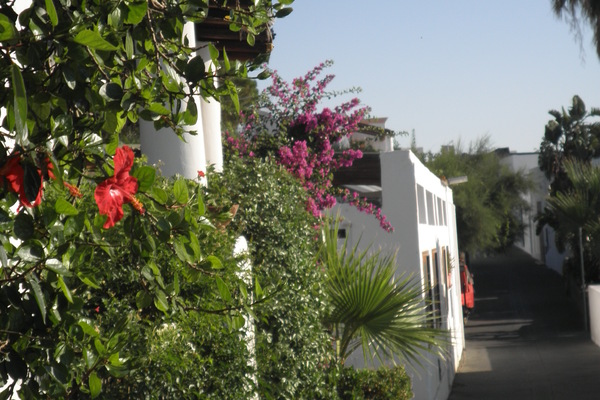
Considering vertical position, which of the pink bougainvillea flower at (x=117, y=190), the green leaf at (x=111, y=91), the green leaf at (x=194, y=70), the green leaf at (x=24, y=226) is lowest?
the green leaf at (x=24, y=226)

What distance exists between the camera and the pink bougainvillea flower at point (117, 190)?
198 centimetres

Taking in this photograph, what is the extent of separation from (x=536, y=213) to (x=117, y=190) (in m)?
60.5

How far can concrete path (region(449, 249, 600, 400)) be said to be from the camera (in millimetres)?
20158

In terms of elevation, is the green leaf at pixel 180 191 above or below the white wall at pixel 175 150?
below

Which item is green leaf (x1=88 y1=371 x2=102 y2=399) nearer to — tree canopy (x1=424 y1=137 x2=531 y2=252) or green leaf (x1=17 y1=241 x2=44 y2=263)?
green leaf (x1=17 y1=241 x2=44 y2=263)

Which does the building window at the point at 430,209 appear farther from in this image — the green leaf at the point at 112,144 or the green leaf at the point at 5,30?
the green leaf at the point at 5,30

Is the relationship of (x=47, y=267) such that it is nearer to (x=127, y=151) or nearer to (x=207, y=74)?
(x=127, y=151)

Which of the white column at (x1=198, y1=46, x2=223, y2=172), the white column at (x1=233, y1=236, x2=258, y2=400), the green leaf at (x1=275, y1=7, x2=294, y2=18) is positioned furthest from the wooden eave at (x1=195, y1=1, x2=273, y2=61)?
the green leaf at (x1=275, y1=7, x2=294, y2=18)

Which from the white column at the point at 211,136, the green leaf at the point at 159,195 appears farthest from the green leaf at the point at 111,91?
the white column at the point at 211,136

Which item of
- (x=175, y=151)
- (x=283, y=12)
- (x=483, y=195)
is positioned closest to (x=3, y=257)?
(x=283, y=12)

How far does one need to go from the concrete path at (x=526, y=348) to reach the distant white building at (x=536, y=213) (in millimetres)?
4492

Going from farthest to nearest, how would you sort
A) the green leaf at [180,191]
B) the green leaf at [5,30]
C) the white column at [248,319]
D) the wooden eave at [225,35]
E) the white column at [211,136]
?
the white column at [211,136], the wooden eave at [225,35], the white column at [248,319], the green leaf at [180,191], the green leaf at [5,30]

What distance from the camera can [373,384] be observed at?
9938mm

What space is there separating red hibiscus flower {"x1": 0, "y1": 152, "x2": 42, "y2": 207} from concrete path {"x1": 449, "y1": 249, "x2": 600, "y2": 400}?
1813 centimetres
